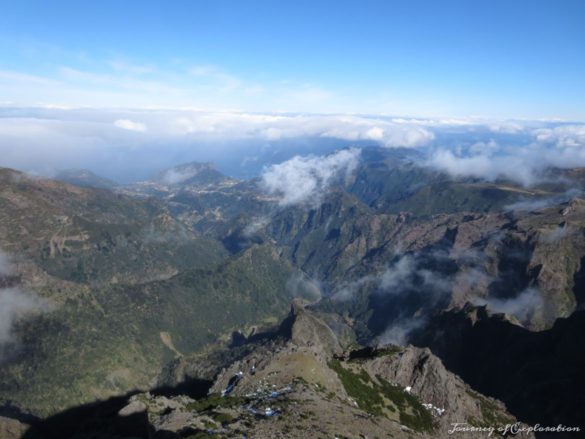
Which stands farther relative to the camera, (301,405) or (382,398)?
(382,398)

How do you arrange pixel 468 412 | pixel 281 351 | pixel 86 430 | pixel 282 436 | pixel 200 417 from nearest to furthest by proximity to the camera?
pixel 282 436
pixel 200 417
pixel 86 430
pixel 281 351
pixel 468 412

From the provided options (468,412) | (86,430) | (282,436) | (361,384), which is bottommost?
(468,412)

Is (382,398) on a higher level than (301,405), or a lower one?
lower

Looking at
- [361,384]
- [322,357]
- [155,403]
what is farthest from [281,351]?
[155,403]

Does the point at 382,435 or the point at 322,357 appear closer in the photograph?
the point at 382,435

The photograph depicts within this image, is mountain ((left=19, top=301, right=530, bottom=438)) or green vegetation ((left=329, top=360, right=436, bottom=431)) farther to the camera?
green vegetation ((left=329, top=360, right=436, bottom=431))

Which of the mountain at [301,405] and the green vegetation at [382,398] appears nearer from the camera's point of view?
the mountain at [301,405]

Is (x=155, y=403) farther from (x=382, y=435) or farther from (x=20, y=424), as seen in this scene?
(x=382, y=435)

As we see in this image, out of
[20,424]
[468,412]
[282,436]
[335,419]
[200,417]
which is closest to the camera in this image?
[282,436]
